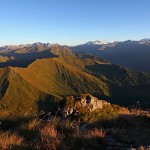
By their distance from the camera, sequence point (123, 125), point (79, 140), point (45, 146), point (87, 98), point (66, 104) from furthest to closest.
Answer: point (87, 98) < point (66, 104) < point (123, 125) < point (79, 140) < point (45, 146)

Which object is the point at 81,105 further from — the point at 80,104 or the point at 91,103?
the point at 91,103

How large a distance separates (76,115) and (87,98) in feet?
8.18

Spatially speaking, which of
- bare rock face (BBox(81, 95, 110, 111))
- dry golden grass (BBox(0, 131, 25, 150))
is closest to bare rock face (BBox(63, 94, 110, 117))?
bare rock face (BBox(81, 95, 110, 111))

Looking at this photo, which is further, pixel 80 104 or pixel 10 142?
pixel 80 104

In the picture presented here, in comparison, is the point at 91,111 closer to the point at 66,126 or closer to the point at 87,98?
the point at 87,98

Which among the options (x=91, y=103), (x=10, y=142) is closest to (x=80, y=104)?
(x=91, y=103)

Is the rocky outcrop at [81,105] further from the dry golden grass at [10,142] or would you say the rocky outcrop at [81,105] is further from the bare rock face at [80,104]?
the dry golden grass at [10,142]

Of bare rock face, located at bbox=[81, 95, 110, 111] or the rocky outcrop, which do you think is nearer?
the rocky outcrop

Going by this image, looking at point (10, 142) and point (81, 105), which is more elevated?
point (10, 142)

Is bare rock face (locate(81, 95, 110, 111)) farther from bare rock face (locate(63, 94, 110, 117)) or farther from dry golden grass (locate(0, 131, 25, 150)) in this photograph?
dry golden grass (locate(0, 131, 25, 150))

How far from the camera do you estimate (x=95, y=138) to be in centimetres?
1020

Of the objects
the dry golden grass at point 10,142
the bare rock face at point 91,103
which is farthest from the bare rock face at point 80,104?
the dry golden grass at point 10,142

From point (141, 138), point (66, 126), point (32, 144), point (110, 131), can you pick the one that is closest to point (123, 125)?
point (110, 131)

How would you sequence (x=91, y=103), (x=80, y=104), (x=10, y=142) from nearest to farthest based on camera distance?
(x=10, y=142), (x=80, y=104), (x=91, y=103)
